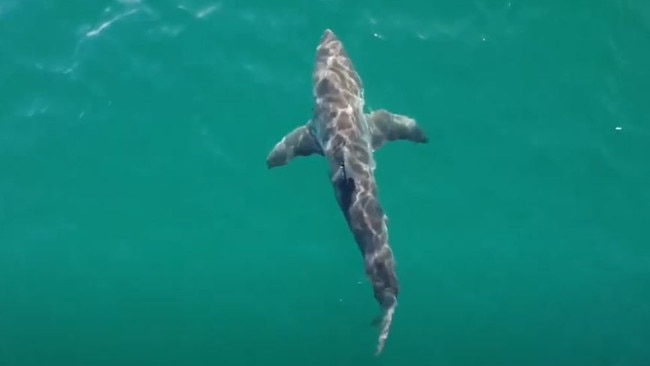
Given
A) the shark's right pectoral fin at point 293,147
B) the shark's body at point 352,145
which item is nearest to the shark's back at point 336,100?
the shark's body at point 352,145

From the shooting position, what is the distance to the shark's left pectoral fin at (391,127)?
67.2 ft

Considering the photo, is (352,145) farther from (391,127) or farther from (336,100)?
(391,127)

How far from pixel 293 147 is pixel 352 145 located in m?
2.49

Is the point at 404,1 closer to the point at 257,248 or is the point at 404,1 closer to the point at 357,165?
the point at 357,165

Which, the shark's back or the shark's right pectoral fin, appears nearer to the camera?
the shark's back

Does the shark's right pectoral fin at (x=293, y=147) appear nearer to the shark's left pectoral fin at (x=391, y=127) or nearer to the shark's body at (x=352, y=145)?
the shark's body at (x=352, y=145)

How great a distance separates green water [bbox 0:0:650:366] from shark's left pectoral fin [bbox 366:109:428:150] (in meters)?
1.31

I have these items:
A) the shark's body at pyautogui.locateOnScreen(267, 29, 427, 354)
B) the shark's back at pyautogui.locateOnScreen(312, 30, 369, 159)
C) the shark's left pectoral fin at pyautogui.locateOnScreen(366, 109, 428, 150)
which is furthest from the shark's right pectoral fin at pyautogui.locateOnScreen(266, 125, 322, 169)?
the shark's left pectoral fin at pyautogui.locateOnScreen(366, 109, 428, 150)

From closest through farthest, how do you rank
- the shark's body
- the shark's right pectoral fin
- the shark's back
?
the shark's body
the shark's back
the shark's right pectoral fin

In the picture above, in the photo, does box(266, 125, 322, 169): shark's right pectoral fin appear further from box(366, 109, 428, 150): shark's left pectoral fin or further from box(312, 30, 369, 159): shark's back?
box(366, 109, 428, 150): shark's left pectoral fin

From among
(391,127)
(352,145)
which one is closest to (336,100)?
(352,145)

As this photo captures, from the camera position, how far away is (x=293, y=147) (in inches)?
813

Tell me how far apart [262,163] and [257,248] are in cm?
389

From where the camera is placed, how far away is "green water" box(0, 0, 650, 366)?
875 inches
